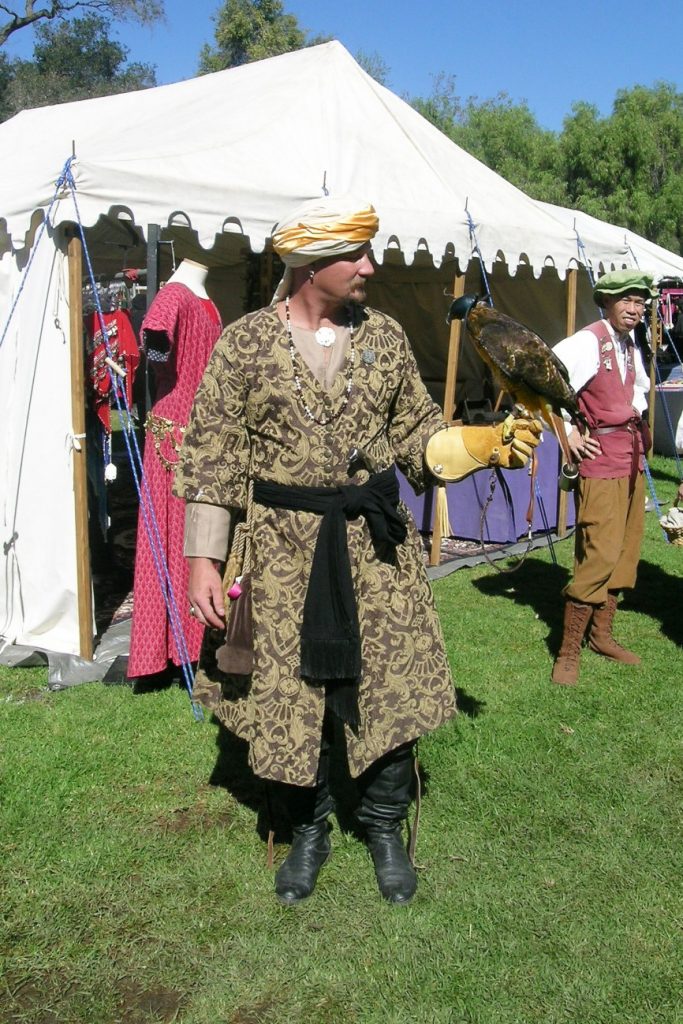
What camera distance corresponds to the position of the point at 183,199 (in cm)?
430

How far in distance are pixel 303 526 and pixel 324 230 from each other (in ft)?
2.39

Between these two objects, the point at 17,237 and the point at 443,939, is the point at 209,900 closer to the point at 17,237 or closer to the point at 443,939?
the point at 443,939

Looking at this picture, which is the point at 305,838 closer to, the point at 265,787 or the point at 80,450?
the point at 265,787

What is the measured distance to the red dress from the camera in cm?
405

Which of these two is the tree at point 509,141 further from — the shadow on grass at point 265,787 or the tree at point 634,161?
the shadow on grass at point 265,787

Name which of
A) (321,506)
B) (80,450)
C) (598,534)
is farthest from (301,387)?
(598,534)

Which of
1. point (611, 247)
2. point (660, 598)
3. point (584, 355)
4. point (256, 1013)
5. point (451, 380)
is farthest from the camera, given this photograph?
point (611, 247)

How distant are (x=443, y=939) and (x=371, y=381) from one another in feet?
4.77

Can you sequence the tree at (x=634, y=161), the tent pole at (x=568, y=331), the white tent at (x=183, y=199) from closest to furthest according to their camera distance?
the white tent at (x=183, y=199) → the tent pole at (x=568, y=331) → the tree at (x=634, y=161)

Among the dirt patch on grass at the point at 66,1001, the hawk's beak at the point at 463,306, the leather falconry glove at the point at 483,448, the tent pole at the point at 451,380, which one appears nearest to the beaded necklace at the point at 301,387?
the leather falconry glove at the point at 483,448

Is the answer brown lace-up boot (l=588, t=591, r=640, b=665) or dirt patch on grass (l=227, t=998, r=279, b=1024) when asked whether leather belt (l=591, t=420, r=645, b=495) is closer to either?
brown lace-up boot (l=588, t=591, r=640, b=665)

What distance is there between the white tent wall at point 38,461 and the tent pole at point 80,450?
0.23ft

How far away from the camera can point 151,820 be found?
3.06m

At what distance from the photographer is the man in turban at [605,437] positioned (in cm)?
404
